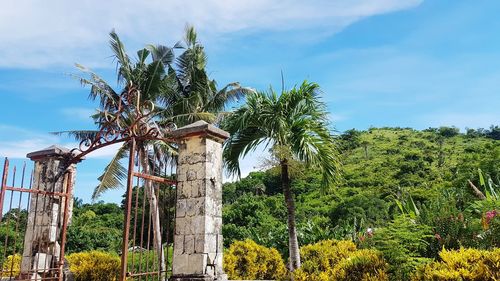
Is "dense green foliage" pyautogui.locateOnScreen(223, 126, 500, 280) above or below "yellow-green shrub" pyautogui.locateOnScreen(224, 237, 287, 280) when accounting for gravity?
above

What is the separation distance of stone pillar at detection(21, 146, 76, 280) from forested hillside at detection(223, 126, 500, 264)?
469cm

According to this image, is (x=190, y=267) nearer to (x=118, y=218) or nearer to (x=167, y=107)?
(x=167, y=107)

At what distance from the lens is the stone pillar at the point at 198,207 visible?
18.0 ft

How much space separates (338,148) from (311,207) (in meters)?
22.8

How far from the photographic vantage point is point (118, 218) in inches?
1073

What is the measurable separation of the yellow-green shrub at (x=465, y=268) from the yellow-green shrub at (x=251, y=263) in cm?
576

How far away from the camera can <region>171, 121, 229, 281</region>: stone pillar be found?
5500 mm

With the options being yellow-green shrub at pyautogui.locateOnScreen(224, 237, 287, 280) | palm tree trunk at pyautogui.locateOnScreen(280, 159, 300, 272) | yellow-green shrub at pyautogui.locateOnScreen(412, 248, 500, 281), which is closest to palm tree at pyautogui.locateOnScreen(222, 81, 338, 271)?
palm tree trunk at pyautogui.locateOnScreen(280, 159, 300, 272)

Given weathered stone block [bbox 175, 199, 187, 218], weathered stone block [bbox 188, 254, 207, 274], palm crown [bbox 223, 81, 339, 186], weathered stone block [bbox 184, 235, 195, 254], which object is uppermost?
palm crown [bbox 223, 81, 339, 186]

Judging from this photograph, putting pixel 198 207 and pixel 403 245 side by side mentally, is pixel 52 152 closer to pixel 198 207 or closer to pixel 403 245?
pixel 198 207

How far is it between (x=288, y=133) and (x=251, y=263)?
3.56 metres

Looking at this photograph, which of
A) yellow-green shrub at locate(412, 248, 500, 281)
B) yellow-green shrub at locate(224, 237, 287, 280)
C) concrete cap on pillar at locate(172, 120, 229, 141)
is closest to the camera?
yellow-green shrub at locate(412, 248, 500, 281)

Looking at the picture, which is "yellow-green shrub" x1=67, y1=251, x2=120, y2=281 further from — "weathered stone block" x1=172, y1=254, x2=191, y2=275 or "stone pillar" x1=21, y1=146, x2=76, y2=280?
"weathered stone block" x1=172, y1=254, x2=191, y2=275

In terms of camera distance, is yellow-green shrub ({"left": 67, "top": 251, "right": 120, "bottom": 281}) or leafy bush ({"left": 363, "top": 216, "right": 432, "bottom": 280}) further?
yellow-green shrub ({"left": 67, "top": 251, "right": 120, "bottom": 281})
